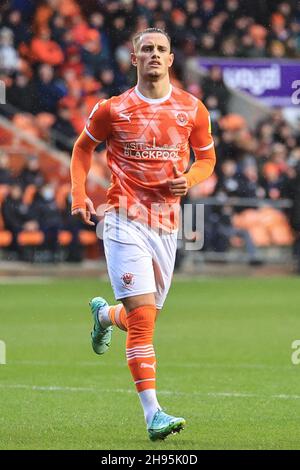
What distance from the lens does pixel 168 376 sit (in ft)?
36.8

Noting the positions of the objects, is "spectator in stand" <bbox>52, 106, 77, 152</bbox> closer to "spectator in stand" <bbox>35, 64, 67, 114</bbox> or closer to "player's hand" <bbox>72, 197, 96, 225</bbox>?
"spectator in stand" <bbox>35, 64, 67, 114</bbox>

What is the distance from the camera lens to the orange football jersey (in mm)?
8234

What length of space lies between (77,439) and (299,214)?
1810 centimetres

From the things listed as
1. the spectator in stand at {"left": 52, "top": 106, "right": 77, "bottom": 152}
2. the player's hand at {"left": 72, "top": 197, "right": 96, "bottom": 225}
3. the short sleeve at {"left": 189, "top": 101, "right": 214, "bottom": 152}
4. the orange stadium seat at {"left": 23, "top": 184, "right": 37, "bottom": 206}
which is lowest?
the orange stadium seat at {"left": 23, "top": 184, "right": 37, "bottom": 206}

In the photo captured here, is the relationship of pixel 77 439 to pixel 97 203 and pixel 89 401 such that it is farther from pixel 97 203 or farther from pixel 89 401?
pixel 97 203

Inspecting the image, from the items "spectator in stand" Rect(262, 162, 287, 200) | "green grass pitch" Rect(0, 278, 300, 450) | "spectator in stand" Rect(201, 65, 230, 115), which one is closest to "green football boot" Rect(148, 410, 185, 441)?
"green grass pitch" Rect(0, 278, 300, 450)

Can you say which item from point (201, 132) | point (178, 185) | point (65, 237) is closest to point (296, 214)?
point (65, 237)

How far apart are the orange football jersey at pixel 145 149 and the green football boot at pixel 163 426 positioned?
1309mm

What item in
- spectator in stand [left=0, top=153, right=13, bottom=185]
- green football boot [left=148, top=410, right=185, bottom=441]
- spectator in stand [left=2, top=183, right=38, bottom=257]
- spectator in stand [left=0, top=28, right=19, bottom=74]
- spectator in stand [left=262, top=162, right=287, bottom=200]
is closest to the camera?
green football boot [left=148, top=410, right=185, bottom=441]

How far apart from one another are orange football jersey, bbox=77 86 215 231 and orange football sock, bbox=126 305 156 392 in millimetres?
646

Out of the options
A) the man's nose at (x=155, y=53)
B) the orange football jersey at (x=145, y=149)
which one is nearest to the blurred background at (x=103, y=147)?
the orange football jersey at (x=145, y=149)

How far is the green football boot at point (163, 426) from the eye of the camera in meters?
7.52

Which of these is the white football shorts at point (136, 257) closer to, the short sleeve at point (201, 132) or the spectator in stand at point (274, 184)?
the short sleeve at point (201, 132)
